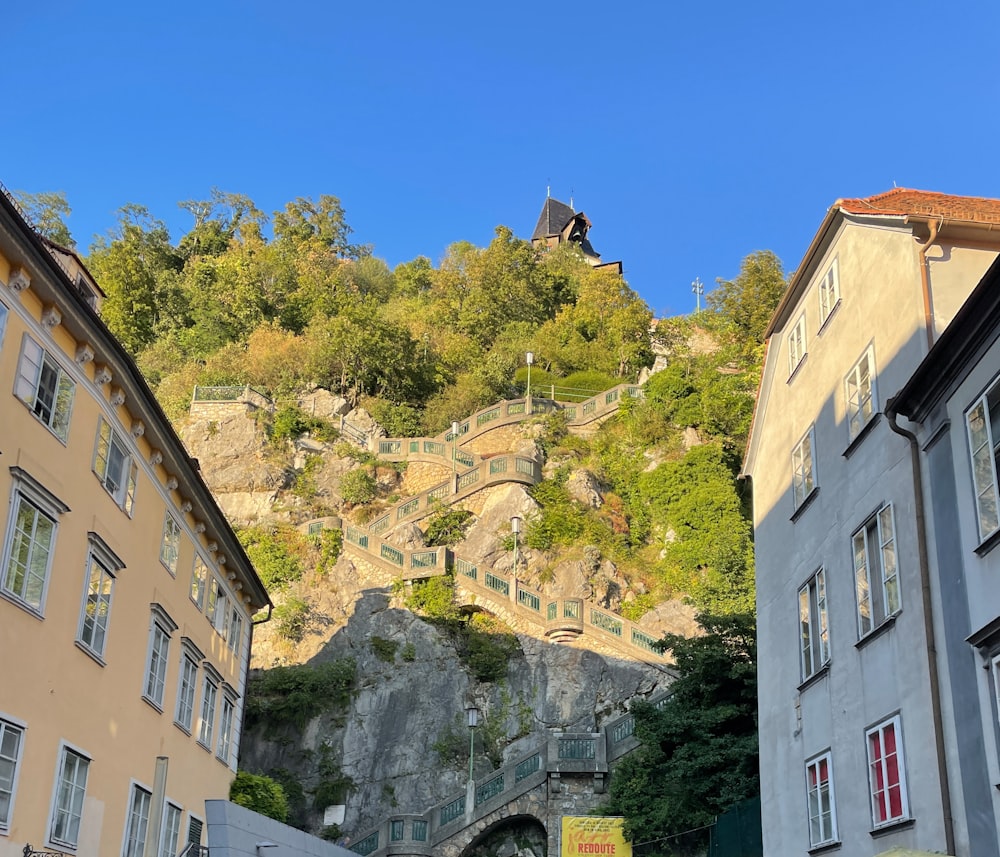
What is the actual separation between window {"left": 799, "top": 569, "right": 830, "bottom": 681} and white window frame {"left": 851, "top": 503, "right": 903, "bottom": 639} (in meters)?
1.24

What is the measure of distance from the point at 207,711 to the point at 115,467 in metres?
7.47

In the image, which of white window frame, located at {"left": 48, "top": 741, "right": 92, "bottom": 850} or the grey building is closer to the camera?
the grey building

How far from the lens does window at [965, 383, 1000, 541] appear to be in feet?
36.9

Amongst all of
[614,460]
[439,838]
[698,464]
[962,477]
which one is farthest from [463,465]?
[962,477]

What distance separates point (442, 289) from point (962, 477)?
59559 millimetres

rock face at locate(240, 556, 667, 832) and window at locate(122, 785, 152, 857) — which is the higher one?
rock face at locate(240, 556, 667, 832)

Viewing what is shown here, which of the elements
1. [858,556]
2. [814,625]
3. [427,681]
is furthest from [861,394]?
[427,681]

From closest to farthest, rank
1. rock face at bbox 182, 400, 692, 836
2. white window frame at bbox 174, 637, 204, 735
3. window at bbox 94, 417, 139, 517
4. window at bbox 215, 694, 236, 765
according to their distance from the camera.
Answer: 1. window at bbox 94, 417, 139, 517
2. white window frame at bbox 174, 637, 204, 735
3. window at bbox 215, 694, 236, 765
4. rock face at bbox 182, 400, 692, 836

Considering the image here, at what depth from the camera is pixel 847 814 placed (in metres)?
14.2

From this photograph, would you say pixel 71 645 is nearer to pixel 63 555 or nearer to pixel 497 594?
pixel 63 555

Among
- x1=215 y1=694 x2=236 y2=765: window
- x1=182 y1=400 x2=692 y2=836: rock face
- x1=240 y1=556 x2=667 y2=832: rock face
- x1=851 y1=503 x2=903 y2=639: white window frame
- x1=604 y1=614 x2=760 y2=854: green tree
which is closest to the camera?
x1=851 y1=503 x2=903 y2=639: white window frame

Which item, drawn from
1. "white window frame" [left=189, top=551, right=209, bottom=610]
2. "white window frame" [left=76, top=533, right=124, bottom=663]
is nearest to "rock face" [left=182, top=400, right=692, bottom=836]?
"white window frame" [left=189, top=551, right=209, bottom=610]

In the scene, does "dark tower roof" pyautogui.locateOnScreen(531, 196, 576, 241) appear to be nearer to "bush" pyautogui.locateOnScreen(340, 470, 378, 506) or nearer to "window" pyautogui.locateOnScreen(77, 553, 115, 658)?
"bush" pyautogui.locateOnScreen(340, 470, 378, 506)

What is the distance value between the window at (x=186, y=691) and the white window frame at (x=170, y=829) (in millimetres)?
1491
